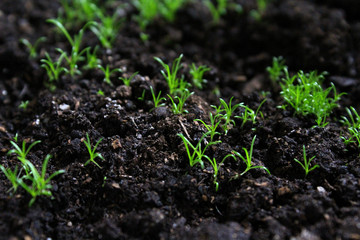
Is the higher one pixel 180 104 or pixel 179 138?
pixel 180 104

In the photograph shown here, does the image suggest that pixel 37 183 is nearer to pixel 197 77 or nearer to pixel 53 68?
pixel 53 68

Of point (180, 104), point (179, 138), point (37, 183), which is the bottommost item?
point (37, 183)

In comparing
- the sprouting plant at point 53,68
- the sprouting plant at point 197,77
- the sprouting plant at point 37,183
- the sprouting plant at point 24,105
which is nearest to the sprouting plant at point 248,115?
the sprouting plant at point 197,77

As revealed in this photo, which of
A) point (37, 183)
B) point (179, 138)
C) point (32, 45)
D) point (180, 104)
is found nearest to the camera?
point (37, 183)

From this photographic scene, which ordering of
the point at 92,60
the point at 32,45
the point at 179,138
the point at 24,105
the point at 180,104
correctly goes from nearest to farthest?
the point at 179,138, the point at 180,104, the point at 24,105, the point at 92,60, the point at 32,45

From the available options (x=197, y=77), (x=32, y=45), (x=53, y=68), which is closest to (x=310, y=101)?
(x=197, y=77)

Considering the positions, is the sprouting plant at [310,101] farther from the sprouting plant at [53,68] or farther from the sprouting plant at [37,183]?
the sprouting plant at [53,68]

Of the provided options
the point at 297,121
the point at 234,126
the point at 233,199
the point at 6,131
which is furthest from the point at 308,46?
the point at 6,131

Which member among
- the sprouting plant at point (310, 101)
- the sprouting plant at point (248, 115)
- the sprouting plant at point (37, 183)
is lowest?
the sprouting plant at point (37, 183)
